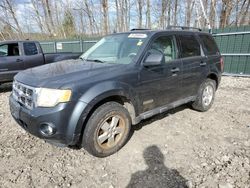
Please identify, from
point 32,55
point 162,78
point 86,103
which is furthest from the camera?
point 32,55

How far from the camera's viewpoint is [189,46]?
4.22 meters

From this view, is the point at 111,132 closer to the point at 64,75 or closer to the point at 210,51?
the point at 64,75

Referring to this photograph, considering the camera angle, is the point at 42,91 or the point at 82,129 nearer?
the point at 42,91

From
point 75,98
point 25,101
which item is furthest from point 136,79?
point 25,101

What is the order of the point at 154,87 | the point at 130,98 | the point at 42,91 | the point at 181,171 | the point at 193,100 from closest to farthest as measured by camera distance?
the point at 42,91, the point at 181,171, the point at 130,98, the point at 154,87, the point at 193,100

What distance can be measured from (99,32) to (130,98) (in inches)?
745

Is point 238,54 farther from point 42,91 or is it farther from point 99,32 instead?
point 99,32

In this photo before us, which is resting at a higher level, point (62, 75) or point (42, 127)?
point (62, 75)

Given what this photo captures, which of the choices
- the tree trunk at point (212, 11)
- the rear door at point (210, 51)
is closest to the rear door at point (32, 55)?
the rear door at point (210, 51)

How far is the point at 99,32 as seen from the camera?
20766 mm

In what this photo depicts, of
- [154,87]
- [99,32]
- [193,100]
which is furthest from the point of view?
[99,32]

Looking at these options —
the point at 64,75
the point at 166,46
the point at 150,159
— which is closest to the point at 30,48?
the point at 64,75

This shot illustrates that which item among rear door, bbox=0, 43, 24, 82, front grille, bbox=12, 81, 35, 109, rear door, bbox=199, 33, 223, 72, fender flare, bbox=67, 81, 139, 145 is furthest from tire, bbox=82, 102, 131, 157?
rear door, bbox=0, 43, 24, 82

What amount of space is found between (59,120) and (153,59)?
5.62 ft
